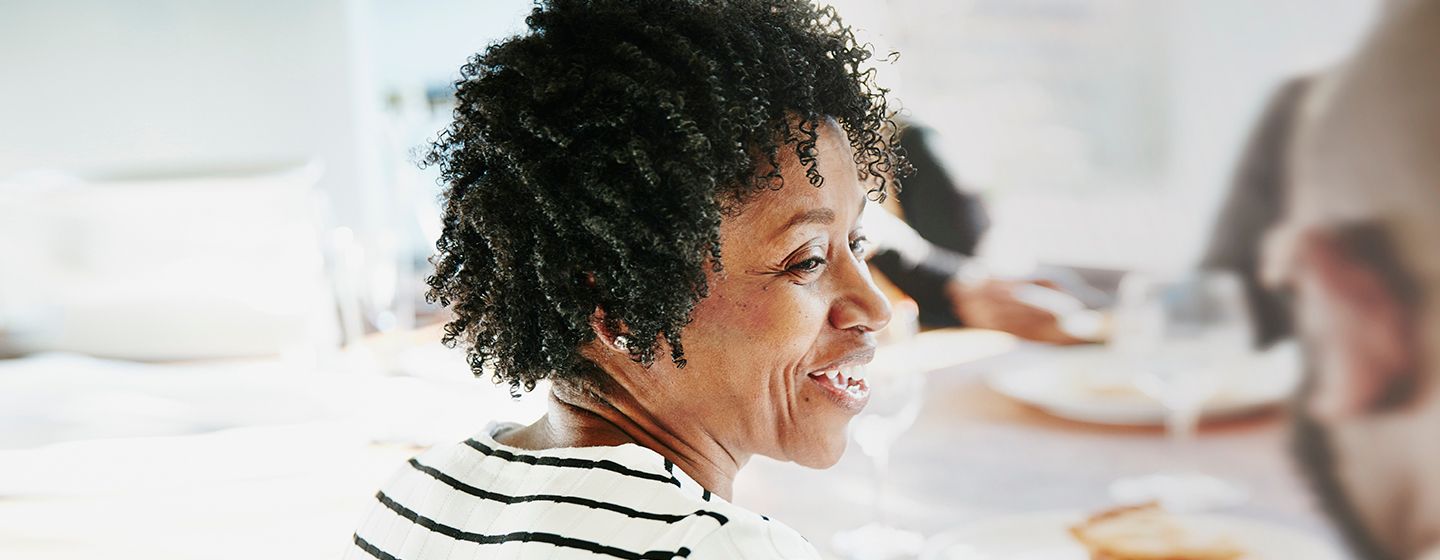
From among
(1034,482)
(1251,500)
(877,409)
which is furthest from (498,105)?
(1251,500)

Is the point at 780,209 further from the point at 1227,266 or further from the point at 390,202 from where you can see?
the point at 390,202

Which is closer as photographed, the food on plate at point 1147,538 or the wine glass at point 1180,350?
the food on plate at point 1147,538

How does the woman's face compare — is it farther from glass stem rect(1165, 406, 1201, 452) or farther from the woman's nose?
glass stem rect(1165, 406, 1201, 452)

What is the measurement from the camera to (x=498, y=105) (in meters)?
0.71

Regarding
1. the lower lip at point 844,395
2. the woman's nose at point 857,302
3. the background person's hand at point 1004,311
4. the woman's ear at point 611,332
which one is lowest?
the woman's ear at point 611,332

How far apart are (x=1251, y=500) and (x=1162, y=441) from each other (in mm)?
154

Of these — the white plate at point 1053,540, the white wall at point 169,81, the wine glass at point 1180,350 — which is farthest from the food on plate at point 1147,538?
the white wall at point 169,81

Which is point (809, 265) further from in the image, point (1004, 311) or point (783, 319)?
point (1004, 311)

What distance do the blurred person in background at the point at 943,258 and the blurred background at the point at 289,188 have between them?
A: 0.05 meters

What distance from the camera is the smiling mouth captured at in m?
0.81

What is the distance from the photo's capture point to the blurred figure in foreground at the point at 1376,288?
1.84m

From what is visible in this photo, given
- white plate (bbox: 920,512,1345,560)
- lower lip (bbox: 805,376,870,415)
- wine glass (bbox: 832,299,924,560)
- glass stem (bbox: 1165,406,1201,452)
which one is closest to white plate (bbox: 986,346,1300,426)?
glass stem (bbox: 1165,406,1201,452)

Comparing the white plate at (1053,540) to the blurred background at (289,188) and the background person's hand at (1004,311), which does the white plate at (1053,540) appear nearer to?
the background person's hand at (1004,311)

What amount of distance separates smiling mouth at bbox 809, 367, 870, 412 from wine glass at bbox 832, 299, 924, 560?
1.73ft
